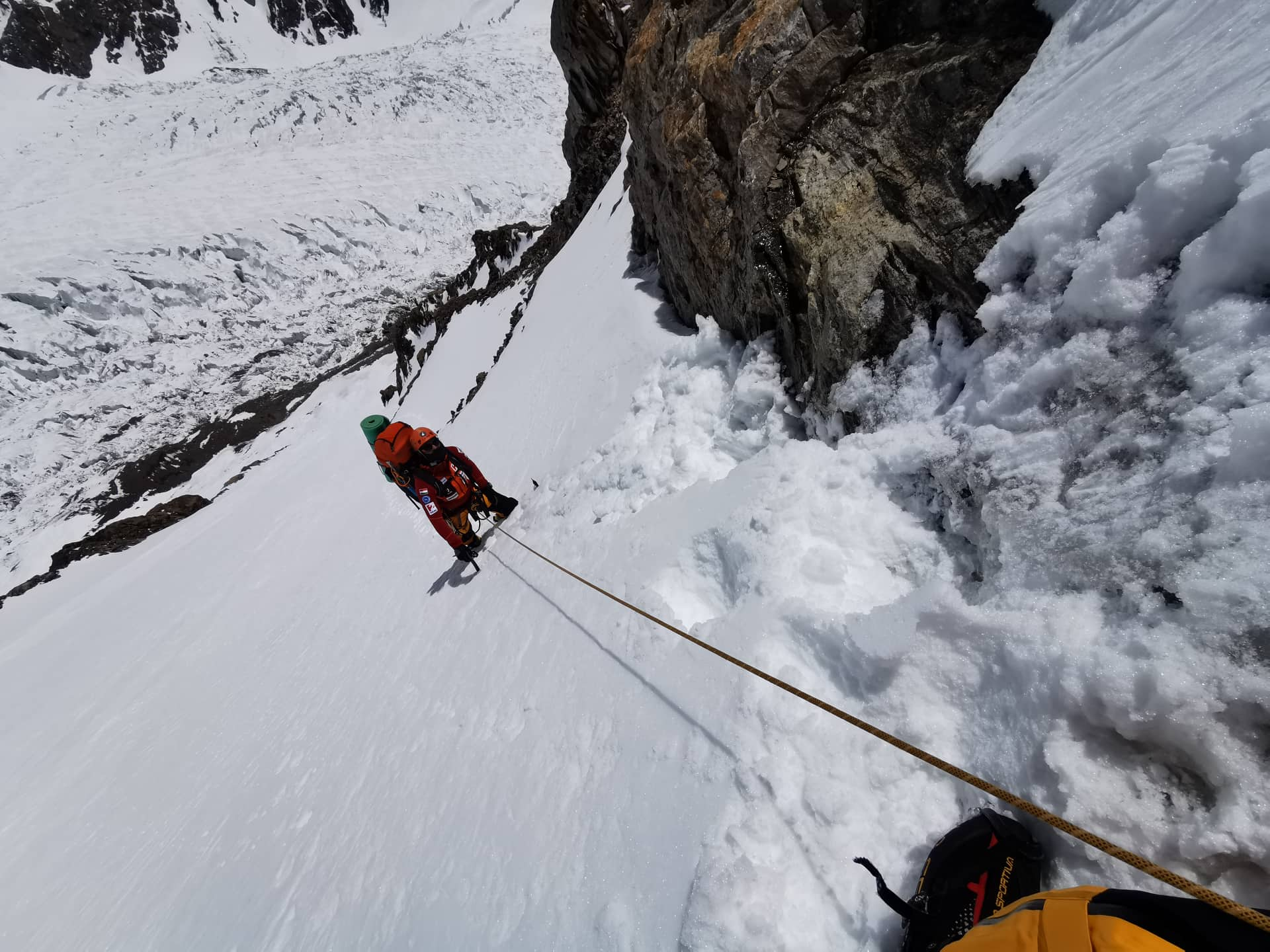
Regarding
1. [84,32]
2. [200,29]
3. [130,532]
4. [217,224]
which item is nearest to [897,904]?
[130,532]

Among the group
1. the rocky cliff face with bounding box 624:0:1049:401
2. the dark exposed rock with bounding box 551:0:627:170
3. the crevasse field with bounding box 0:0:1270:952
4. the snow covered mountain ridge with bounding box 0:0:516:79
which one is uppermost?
the snow covered mountain ridge with bounding box 0:0:516:79

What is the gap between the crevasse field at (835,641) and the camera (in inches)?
72.6

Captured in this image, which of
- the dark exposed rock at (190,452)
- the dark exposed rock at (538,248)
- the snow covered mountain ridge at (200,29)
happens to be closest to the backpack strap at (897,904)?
the dark exposed rock at (538,248)

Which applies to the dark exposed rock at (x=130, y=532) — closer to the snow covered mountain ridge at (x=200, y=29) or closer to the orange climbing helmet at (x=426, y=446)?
the orange climbing helmet at (x=426, y=446)

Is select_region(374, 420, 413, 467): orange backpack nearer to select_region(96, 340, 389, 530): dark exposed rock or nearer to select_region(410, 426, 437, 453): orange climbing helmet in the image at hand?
select_region(410, 426, 437, 453): orange climbing helmet

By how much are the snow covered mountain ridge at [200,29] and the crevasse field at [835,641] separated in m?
112

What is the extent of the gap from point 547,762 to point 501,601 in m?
2.18

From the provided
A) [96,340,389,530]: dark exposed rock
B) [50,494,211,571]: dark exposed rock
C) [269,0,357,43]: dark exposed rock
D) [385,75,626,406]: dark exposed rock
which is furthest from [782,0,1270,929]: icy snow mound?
[269,0,357,43]: dark exposed rock

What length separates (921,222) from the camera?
347 centimetres

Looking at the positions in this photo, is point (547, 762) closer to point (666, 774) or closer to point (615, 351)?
point (666, 774)

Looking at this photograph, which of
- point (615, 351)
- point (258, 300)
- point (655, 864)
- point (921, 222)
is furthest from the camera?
point (258, 300)

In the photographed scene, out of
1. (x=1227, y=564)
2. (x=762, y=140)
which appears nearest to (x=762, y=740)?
(x=1227, y=564)

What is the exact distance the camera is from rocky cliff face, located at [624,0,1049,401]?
3.40 m

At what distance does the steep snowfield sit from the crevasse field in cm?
3632
